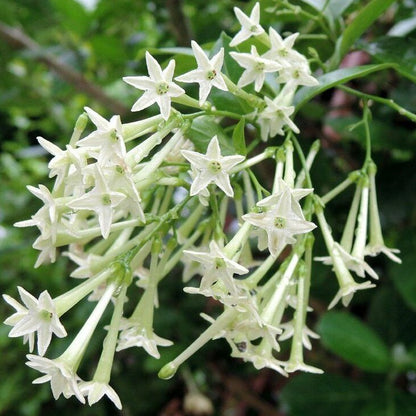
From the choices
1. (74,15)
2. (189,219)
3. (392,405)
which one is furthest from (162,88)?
(74,15)

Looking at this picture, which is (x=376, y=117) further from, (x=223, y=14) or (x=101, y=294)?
(x=101, y=294)

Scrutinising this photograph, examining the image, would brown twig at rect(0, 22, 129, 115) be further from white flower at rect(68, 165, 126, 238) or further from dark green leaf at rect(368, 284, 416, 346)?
white flower at rect(68, 165, 126, 238)

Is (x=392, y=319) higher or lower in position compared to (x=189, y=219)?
lower

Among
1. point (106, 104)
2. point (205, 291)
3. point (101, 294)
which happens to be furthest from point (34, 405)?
point (205, 291)

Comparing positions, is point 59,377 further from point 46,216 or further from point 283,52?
point 283,52

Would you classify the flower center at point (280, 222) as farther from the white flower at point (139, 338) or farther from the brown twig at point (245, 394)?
the brown twig at point (245, 394)

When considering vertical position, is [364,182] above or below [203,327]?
above
